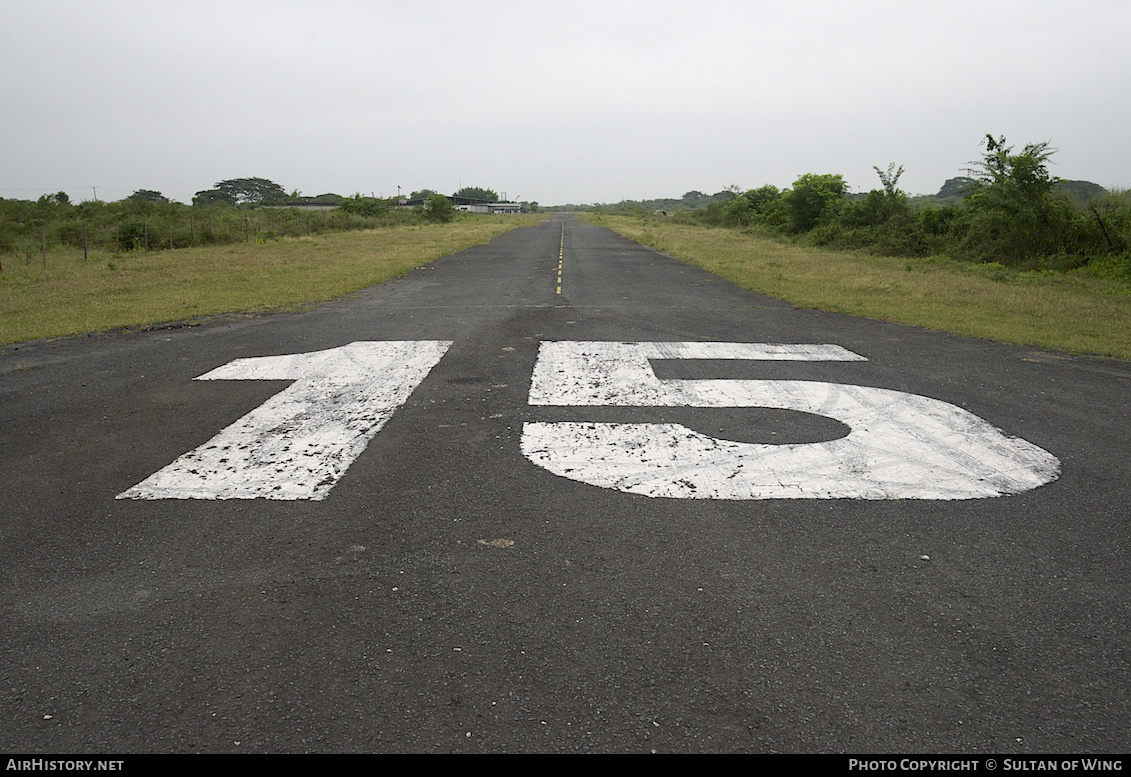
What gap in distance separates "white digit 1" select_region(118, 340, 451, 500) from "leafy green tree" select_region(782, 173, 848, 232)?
33.6 metres

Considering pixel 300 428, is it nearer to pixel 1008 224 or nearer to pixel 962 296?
pixel 962 296

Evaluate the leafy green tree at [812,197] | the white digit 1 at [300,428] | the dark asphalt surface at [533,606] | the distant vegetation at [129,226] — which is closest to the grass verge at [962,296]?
the dark asphalt surface at [533,606]

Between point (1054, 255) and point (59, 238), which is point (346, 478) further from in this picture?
point (59, 238)

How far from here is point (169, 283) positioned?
53.0 feet

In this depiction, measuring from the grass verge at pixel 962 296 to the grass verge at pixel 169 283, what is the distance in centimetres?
914

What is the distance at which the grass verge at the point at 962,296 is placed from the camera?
10.2 m

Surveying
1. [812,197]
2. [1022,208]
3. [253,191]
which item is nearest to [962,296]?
[1022,208]

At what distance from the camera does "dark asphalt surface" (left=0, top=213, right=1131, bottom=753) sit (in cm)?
242

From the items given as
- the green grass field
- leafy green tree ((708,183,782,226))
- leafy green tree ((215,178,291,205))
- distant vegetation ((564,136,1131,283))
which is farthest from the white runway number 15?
leafy green tree ((215,178,291,205))

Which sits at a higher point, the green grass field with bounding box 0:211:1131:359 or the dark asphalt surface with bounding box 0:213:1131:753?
the green grass field with bounding box 0:211:1131:359

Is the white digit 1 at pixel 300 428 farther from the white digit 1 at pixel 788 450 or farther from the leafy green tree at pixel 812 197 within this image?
the leafy green tree at pixel 812 197

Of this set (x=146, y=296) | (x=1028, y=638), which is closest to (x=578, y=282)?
(x=146, y=296)

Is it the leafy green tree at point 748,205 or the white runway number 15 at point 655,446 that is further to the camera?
the leafy green tree at point 748,205

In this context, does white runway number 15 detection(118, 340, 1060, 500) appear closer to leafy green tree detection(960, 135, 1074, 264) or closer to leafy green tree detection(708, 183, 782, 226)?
leafy green tree detection(960, 135, 1074, 264)
